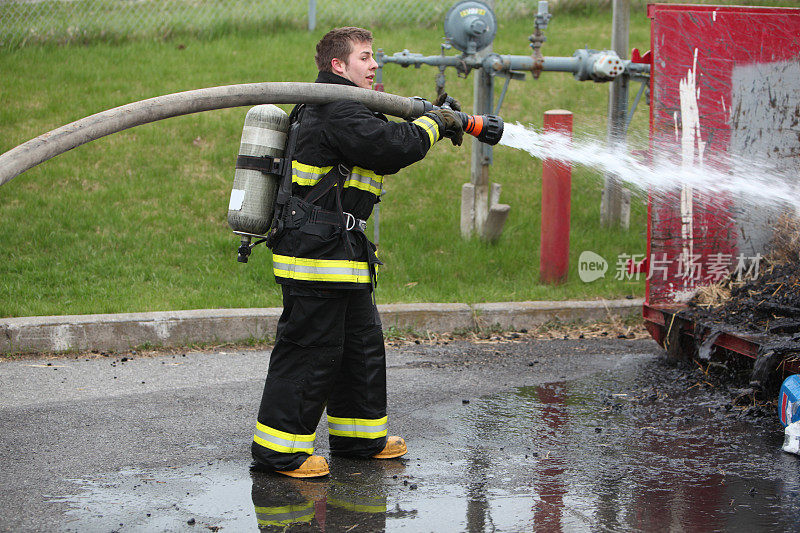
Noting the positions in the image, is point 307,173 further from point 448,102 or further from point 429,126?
point 448,102

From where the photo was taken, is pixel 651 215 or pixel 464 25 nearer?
pixel 651 215

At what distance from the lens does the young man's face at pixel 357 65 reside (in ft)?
14.0

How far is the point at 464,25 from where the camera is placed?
7426 mm

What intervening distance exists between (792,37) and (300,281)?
12.4 feet

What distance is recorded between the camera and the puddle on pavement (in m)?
3.62

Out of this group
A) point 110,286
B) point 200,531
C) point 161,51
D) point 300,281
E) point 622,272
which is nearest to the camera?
point 200,531

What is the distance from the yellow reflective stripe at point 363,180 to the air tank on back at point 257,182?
33 cm

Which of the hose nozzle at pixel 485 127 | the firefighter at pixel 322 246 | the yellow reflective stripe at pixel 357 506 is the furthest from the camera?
the hose nozzle at pixel 485 127

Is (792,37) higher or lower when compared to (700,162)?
higher

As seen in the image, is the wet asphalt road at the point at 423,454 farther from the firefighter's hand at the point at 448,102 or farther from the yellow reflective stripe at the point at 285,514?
the firefighter's hand at the point at 448,102

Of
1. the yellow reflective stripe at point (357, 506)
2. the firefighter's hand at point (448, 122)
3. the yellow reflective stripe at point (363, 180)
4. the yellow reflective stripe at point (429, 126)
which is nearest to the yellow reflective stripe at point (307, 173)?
the yellow reflective stripe at point (363, 180)

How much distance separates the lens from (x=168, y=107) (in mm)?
3770

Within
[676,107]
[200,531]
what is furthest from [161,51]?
[200,531]

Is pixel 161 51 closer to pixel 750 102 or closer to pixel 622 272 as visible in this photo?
pixel 622 272
